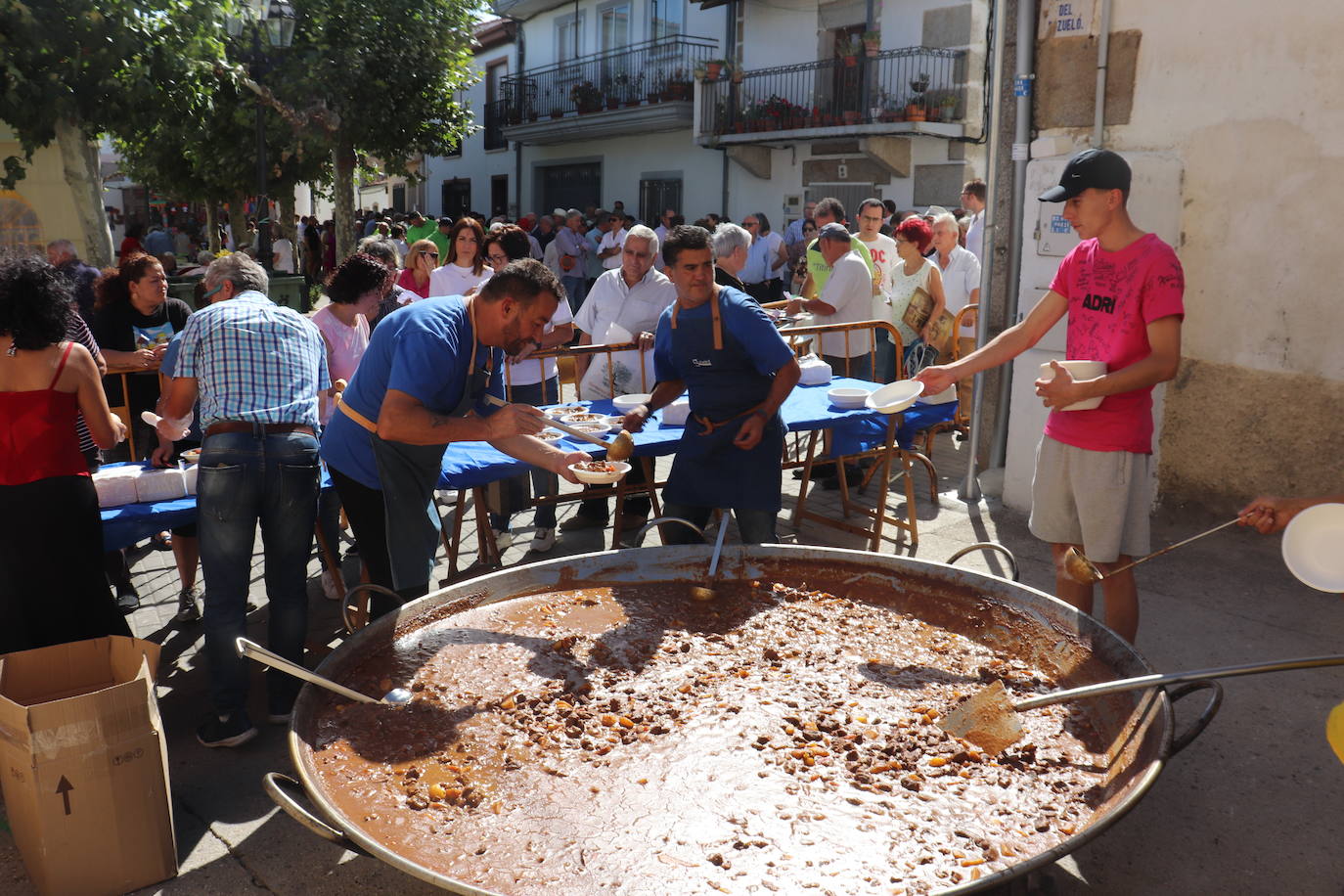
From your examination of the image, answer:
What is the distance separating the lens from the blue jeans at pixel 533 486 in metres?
5.80

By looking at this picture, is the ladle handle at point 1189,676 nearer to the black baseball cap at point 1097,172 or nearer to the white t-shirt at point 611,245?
the black baseball cap at point 1097,172

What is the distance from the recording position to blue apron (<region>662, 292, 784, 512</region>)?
14.6ft

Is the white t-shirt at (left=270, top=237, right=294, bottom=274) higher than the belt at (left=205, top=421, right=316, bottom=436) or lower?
higher

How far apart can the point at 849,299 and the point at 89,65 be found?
738cm

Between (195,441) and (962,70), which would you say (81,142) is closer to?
(195,441)

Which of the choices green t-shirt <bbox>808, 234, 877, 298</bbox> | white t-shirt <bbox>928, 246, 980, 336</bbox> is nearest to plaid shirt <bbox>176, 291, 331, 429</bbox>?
green t-shirt <bbox>808, 234, 877, 298</bbox>

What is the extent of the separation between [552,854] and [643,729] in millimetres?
588

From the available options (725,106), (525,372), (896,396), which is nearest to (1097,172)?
(896,396)

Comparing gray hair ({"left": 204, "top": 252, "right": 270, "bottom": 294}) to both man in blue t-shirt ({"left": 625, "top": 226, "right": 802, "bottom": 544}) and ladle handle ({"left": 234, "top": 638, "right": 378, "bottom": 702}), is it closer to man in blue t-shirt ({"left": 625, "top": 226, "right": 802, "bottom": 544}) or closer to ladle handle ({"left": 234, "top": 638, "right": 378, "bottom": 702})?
man in blue t-shirt ({"left": 625, "top": 226, "right": 802, "bottom": 544})

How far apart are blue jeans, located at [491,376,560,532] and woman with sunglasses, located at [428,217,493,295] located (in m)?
1.01

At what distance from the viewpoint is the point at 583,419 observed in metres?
5.21

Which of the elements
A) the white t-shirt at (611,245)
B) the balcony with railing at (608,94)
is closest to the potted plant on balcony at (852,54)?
the balcony with railing at (608,94)

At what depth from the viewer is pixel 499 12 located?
2944 centimetres

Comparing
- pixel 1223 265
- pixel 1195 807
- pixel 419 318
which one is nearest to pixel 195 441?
pixel 419 318
